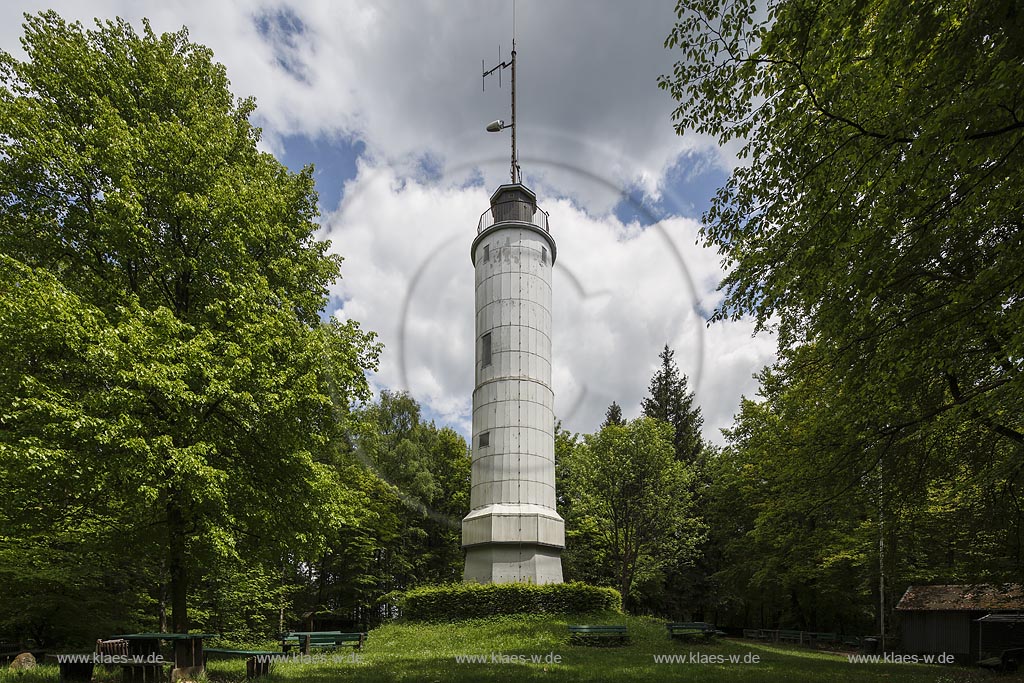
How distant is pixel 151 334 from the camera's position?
505 inches

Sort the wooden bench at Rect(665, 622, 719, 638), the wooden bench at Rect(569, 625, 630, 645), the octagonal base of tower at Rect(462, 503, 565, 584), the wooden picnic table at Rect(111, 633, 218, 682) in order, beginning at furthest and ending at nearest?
the octagonal base of tower at Rect(462, 503, 565, 584), the wooden bench at Rect(665, 622, 719, 638), the wooden bench at Rect(569, 625, 630, 645), the wooden picnic table at Rect(111, 633, 218, 682)

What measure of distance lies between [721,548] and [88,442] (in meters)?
42.9

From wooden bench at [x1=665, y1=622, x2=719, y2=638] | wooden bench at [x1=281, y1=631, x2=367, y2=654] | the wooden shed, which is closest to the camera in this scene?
wooden bench at [x1=281, y1=631, x2=367, y2=654]

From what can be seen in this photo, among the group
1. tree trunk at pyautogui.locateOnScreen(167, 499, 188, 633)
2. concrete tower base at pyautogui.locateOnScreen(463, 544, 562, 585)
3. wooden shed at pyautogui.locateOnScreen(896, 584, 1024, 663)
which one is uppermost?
tree trunk at pyautogui.locateOnScreen(167, 499, 188, 633)

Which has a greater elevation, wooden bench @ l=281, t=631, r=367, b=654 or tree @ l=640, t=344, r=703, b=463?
tree @ l=640, t=344, r=703, b=463

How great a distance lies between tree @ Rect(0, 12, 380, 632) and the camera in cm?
1248

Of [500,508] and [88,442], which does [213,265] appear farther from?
[500,508]

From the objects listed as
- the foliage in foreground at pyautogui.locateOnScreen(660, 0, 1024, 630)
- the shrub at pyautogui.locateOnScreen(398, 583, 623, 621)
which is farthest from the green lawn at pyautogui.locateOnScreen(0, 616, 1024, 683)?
the foliage in foreground at pyautogui.locateOnScreen(660, 0, 1024, 630)

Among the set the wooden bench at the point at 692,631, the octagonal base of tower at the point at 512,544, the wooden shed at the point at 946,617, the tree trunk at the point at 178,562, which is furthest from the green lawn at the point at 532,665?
the wooden shed at the point at 946,617

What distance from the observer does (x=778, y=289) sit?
1115cm

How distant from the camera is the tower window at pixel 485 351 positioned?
3048 cm

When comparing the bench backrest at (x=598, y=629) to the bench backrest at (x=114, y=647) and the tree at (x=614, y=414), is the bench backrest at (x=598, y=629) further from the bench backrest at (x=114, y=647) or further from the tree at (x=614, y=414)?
the tree at (x=614, y=414)

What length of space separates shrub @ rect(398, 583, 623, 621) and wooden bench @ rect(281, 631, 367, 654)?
517 cm

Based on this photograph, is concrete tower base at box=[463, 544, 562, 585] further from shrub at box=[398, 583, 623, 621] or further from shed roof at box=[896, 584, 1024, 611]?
shed roof at box=[896, 584, 1024, 611]
